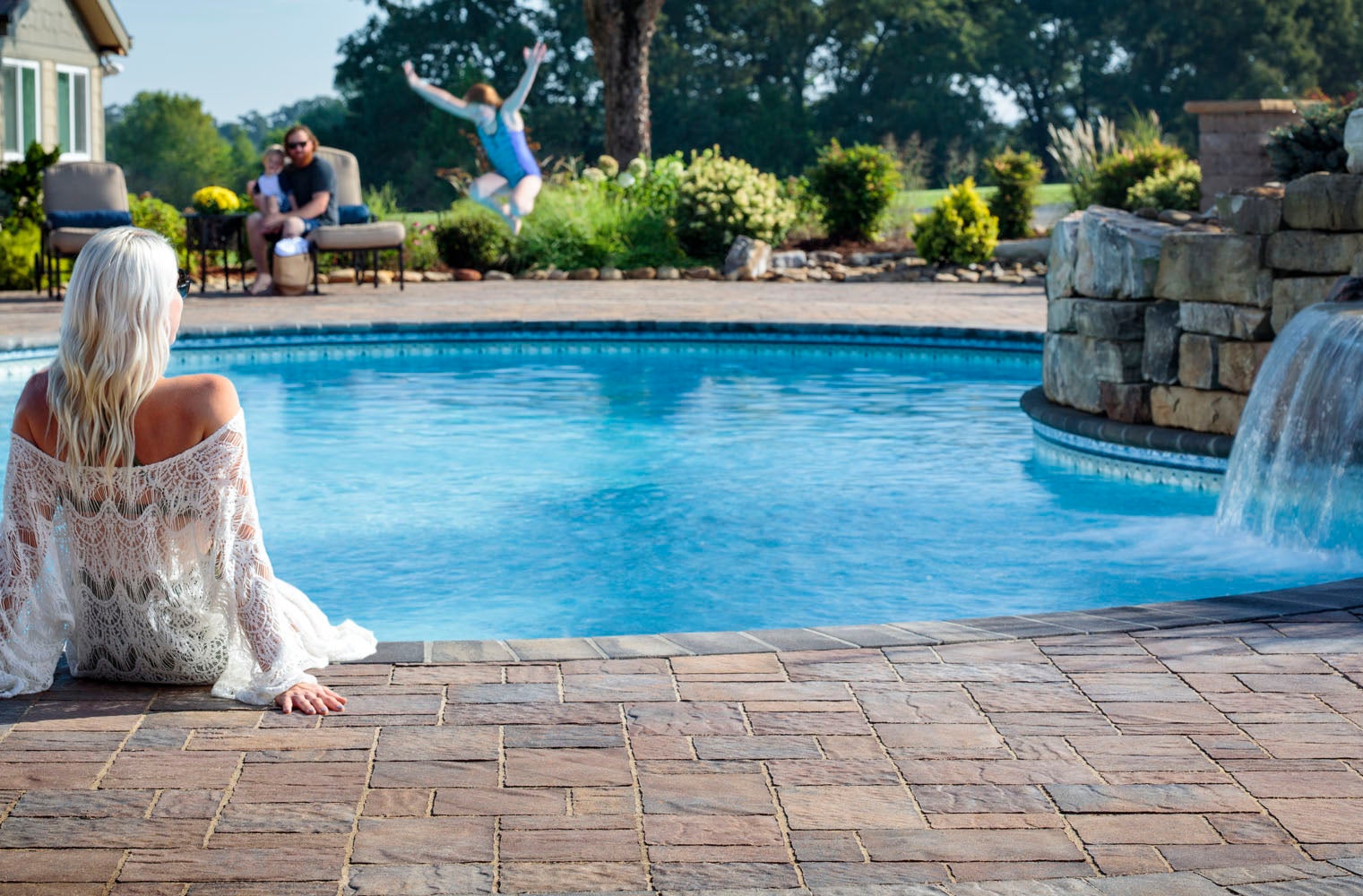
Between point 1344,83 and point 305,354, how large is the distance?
3126 cm

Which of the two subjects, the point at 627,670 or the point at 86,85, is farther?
the point at 86,85

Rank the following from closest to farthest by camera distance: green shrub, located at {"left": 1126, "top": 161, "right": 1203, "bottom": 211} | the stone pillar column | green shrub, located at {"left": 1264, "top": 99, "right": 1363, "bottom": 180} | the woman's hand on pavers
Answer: the woman's hand on pavers
green shrub, located at {"left": 1264, "top": 99, "right": 1363, "bottom": 180}
the stone pillar column
green shrub, located at {"left": 1126, "top": 161, "right": 1203, "bottom": 211}

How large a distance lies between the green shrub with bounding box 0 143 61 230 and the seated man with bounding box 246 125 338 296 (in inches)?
99.1

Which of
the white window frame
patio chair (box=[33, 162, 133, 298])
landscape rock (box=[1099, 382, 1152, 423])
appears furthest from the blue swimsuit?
landscape rock (box=[1099, 382, 1152, 423])

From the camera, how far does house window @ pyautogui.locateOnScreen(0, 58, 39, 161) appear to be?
63.7 ft

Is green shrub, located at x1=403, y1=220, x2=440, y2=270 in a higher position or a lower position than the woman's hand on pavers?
higher

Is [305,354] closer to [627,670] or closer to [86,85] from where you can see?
[627,670]

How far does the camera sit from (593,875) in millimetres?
2461

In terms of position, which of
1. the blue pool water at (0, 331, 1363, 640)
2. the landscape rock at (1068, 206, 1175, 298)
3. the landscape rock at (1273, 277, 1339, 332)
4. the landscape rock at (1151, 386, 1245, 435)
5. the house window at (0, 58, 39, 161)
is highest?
the house window at (0, 58, 39, 161)

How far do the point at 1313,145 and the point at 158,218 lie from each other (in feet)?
39.2

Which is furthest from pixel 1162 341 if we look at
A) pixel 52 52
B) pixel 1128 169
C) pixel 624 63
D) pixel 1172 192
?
pixel 52 52

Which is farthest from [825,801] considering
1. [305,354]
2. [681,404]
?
[305,354]

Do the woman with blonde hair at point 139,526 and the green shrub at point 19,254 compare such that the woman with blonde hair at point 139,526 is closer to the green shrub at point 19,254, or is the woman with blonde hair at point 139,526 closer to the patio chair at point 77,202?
the patio chair at point 77,202

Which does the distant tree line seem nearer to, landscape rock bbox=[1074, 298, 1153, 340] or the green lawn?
the green lawn
